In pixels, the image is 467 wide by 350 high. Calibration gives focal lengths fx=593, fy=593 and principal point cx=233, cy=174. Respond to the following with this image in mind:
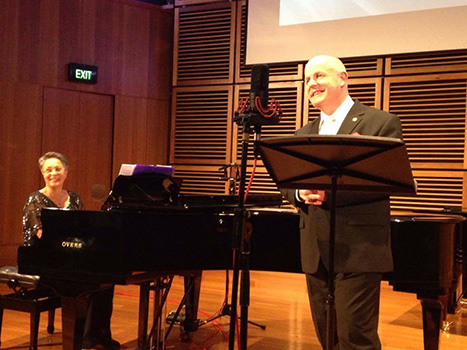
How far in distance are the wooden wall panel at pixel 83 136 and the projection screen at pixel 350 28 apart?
75.3 inches

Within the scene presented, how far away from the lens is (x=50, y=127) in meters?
6.60

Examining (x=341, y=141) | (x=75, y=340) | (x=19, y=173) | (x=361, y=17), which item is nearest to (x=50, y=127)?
(x=19, y=173)

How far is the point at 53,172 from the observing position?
3912mm

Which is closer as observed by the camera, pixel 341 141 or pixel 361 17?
pixel 341 141

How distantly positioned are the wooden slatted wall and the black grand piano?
2.83m

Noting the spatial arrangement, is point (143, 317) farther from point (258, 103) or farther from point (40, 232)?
point (258, 103)

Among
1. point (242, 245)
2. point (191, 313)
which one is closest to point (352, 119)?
point (242, 245)

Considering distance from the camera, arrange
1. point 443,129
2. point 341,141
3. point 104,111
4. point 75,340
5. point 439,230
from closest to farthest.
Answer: point 341,141, point 75,340, point 439,230, point 443,129, point 104,111

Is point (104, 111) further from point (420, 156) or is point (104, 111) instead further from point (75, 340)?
point (75, 340)

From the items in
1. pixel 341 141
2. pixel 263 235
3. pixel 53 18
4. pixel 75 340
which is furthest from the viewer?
pixel 53 18

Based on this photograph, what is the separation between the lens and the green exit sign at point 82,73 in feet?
21.9

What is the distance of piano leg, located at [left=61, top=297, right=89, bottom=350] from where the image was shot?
3.05m

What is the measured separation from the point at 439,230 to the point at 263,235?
3.25ft

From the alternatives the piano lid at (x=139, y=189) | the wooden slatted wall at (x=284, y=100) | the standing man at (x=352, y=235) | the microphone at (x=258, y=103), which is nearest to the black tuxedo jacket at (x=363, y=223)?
the standing man at (x=352, y=235)
